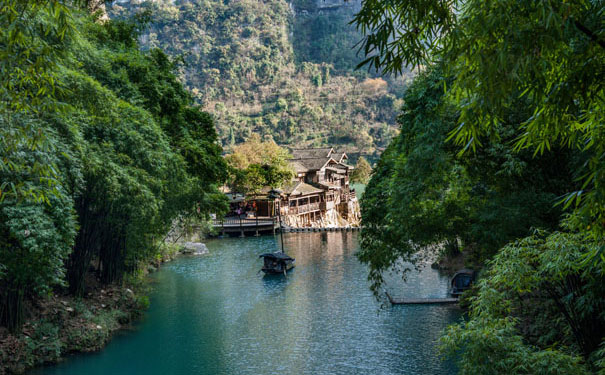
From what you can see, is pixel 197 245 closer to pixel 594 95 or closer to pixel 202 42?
pixel 594 95

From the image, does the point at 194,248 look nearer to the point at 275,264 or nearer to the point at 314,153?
the point at 275,264

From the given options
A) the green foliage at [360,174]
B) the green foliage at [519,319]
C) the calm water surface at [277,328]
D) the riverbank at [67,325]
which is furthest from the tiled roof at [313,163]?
the green foliage at [519,319]

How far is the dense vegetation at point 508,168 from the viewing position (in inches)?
126

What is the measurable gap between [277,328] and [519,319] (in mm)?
9558

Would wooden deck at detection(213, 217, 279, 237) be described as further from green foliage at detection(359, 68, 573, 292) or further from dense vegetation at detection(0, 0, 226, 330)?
green foliage at detection(359, 68, 573, 292)

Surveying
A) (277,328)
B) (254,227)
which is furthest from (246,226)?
(277,328)

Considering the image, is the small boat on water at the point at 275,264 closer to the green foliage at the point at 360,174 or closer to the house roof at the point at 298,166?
the house roof at the point at 298,166

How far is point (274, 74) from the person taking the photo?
309 ft

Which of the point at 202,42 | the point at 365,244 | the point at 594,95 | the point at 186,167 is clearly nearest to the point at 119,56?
the point at 186,167

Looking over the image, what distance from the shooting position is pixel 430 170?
12.9 m

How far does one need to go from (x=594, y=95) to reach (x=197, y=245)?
29.5 metres

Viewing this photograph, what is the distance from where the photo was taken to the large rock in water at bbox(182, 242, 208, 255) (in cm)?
3103

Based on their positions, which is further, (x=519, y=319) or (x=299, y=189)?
(x=299, y=189)

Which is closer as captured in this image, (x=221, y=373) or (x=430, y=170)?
(x=430, y=170)
